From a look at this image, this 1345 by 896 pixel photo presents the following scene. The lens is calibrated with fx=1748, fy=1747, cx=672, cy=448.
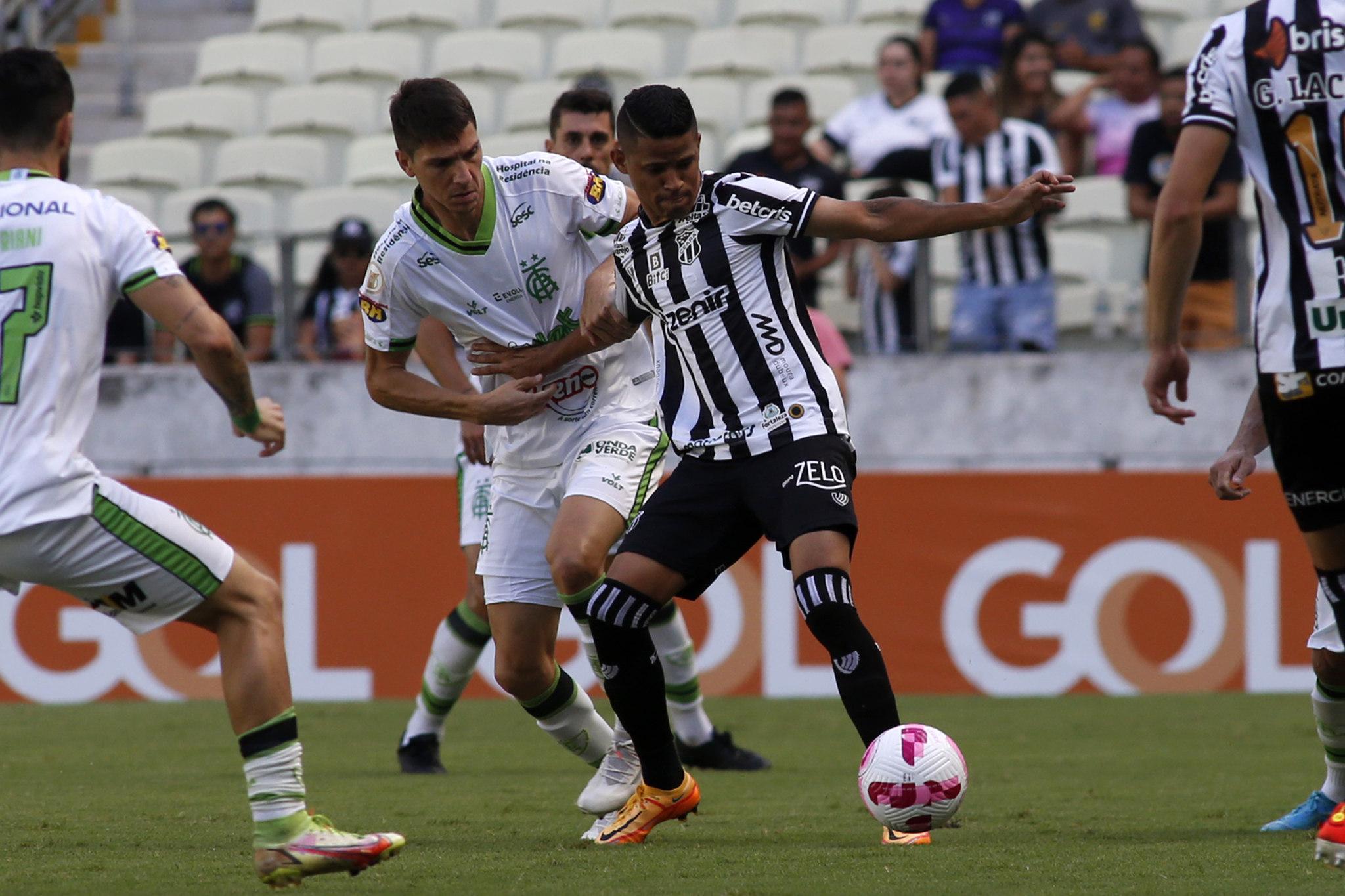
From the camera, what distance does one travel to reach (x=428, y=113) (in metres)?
5.55

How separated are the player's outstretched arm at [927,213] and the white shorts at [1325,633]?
1457mm

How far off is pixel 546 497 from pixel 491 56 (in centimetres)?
1054

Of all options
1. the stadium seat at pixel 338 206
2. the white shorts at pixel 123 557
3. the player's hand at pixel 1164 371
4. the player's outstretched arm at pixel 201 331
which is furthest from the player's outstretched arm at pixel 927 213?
the stadium seat at pixel 338 206

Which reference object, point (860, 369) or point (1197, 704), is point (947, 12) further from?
point (1197, 704)

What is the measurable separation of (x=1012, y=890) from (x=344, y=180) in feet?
39.0

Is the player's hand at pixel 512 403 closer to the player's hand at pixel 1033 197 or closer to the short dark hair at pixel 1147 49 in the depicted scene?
the player's hand at pixel 1033 197

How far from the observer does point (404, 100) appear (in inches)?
221

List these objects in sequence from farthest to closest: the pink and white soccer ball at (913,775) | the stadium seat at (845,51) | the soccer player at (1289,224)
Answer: the stadium seat at (845,51)
the pink and white soccer ball at (913,775)
the soccer player at (1289,224)

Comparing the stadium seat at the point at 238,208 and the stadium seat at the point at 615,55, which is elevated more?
the stadium seat at the point at 615,55

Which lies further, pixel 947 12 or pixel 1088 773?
pixel 947 12

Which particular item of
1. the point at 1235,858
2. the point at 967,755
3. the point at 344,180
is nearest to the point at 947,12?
the point at 344,180

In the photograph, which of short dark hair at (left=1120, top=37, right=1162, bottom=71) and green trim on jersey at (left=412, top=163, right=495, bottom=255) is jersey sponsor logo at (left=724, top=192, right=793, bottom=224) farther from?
short dark hair at (left=1120, top=37, right=1162, bottom=71)

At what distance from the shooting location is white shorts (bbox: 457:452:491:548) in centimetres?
764

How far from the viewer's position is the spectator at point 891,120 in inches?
497
